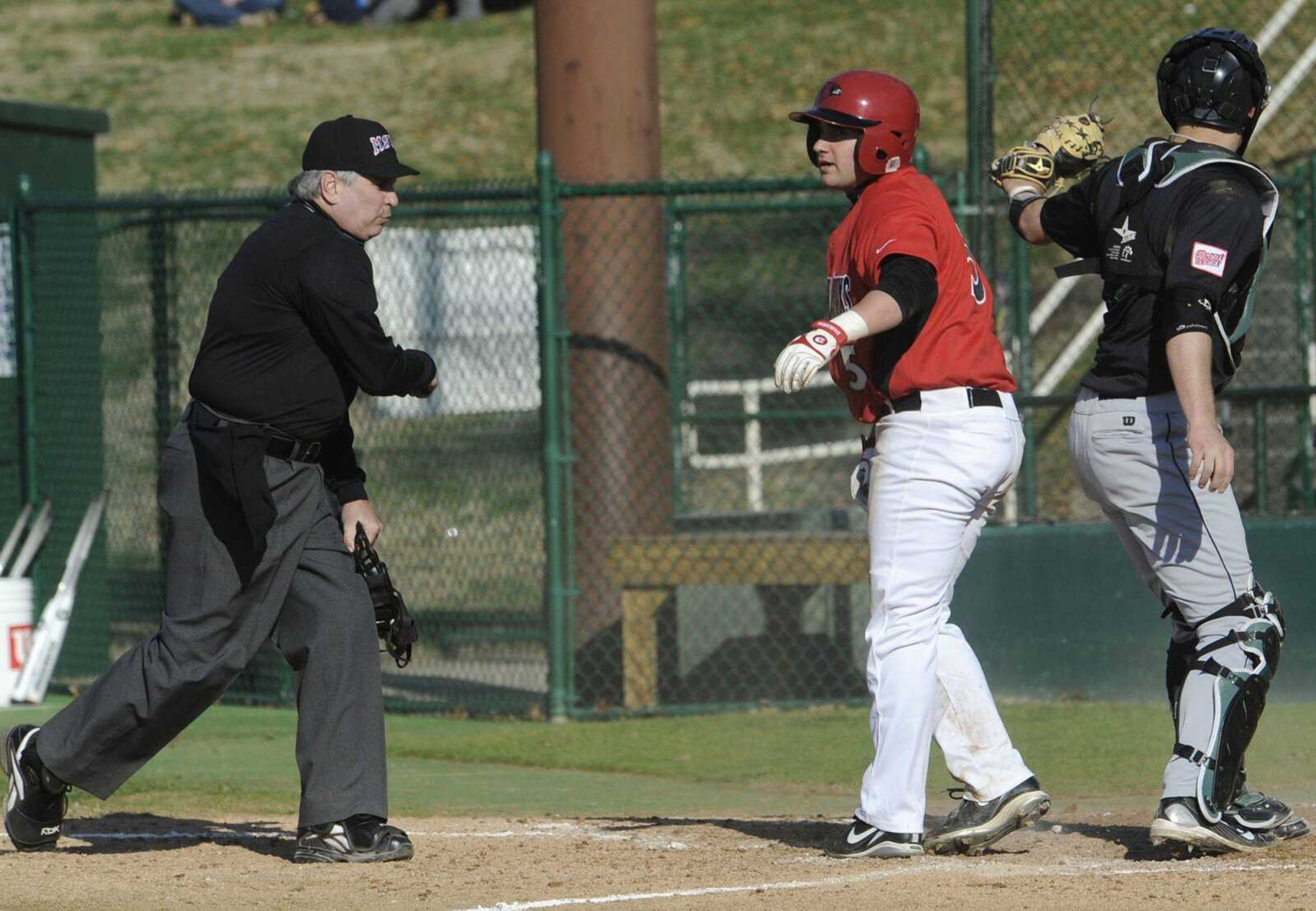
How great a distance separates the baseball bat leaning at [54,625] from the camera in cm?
952

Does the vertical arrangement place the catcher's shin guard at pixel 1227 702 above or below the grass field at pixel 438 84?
below

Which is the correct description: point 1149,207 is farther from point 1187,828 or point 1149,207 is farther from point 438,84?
point 438,84

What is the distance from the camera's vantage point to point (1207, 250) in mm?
4941

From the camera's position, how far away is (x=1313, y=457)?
11.9 metres

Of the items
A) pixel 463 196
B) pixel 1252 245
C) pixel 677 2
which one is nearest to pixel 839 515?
pixel 463 196

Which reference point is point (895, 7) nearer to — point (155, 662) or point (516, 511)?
point (516, 511)

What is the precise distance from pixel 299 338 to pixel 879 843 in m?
2.06

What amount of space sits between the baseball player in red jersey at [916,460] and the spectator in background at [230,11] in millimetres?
26330

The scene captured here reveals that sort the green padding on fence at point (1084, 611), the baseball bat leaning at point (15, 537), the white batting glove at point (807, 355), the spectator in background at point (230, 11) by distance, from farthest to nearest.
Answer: the spectator in background at point (230, 11), the baseball bat leaning at point (15, 537), the green padding on fence at point (1084, 611), the white batting glove at point (807, 355)

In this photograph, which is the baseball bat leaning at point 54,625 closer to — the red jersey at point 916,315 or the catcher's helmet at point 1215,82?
the red jersey at point 916,315

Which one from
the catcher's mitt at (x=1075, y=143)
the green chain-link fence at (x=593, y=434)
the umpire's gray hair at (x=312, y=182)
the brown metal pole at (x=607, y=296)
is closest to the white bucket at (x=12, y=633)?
the green chain-link fence at (x=593, y=434)

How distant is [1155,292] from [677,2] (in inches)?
→ 960

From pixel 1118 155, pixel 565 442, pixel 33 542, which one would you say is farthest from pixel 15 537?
pixel 1118 155

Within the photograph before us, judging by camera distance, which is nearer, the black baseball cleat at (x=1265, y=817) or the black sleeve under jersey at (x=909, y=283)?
the black sleeve under jersey at (x=909, y=283)
